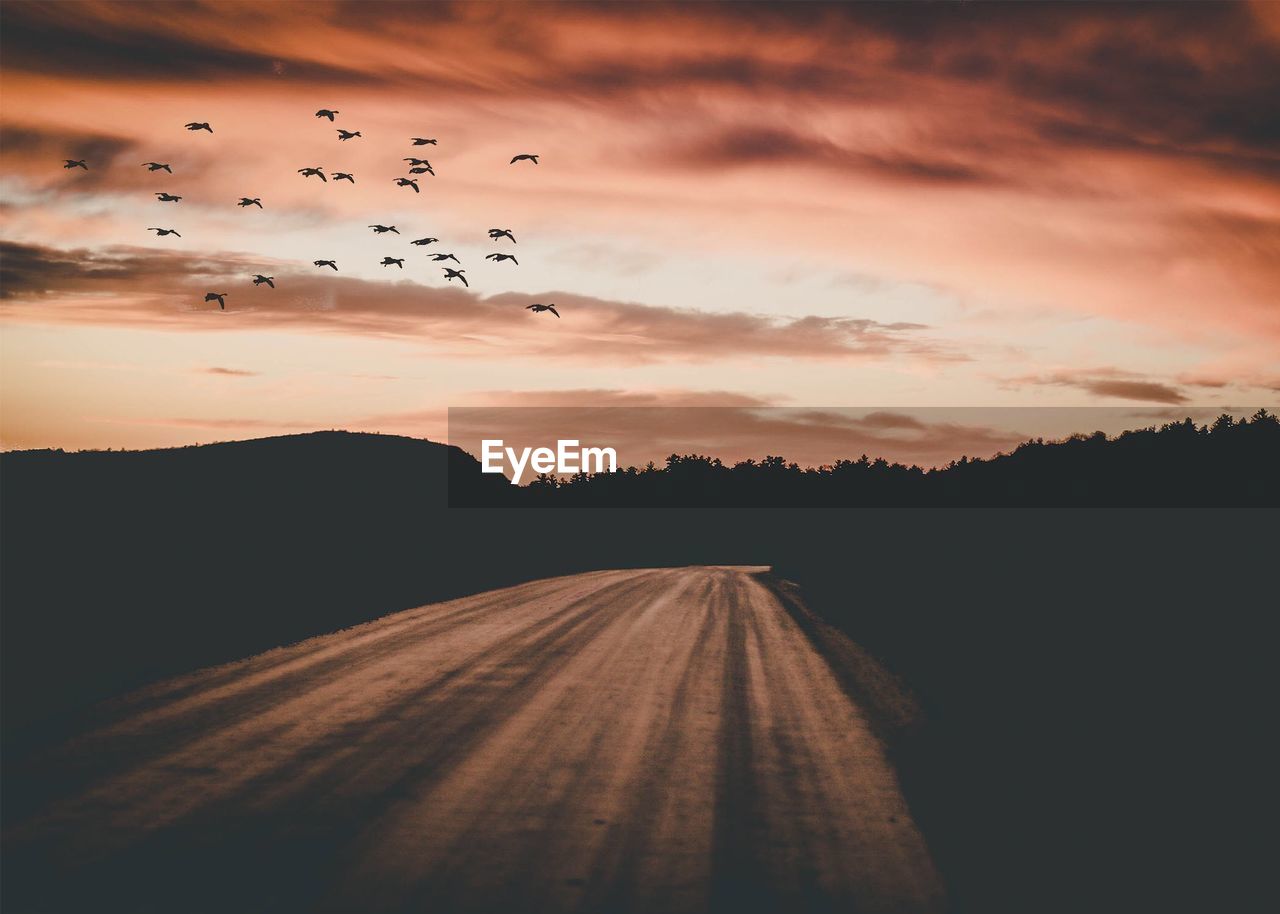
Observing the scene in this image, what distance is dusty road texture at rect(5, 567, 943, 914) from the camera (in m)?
5.80

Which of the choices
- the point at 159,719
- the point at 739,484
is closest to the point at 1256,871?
the point at 159,719

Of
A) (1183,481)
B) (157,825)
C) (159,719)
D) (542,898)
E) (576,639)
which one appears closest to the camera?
(542,898)

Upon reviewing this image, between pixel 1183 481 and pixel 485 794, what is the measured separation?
324ft

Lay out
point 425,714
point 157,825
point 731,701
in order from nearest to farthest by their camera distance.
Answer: point 157,825, point 425,714, point 731,701

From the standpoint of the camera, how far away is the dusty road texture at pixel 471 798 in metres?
5.80

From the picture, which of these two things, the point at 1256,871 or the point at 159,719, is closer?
the point at 1256,871

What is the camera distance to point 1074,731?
11.1 m

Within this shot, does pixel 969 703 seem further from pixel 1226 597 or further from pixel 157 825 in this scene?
pixel 1226 597

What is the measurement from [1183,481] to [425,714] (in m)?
97.0

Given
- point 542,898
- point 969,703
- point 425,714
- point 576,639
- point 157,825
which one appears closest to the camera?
point 542,898

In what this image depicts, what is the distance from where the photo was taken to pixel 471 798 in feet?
24.8

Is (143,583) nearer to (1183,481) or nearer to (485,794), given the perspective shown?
(485,794)

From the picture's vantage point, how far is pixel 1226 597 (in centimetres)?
2253

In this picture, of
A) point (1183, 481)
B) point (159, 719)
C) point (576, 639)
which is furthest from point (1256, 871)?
point (1183, 481)
